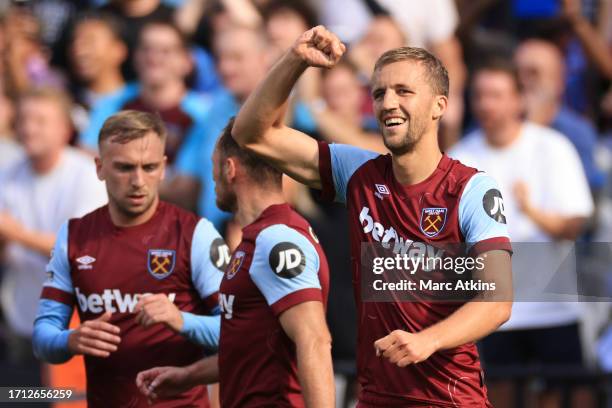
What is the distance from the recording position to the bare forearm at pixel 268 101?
17.5 ft

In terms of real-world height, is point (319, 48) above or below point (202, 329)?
above

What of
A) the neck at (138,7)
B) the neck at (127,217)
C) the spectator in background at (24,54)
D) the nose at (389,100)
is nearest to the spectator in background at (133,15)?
the neck at (138,7)

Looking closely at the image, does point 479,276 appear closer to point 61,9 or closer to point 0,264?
point 0,264

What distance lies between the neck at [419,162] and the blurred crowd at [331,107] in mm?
4107

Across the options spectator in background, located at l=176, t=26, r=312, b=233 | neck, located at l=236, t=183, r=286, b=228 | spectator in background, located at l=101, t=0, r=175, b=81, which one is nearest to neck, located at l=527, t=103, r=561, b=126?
spectator in background, located at l=176, t=26, r=312, b=233

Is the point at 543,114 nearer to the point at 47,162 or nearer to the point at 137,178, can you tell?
the point at 47,162

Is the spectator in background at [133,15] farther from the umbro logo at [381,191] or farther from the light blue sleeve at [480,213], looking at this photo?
the light blue sleeve at [480,213]

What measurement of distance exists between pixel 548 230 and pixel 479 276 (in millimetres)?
4567

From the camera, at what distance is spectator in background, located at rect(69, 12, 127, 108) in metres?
11.3

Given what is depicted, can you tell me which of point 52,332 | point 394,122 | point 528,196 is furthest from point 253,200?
point 528,196

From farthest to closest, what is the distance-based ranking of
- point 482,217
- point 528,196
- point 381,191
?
point 528,196
point 381,191
point 482,217

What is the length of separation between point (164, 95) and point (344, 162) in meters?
5.33

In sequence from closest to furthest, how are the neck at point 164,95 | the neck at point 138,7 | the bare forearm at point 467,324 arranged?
the bare forearm at point 467,324
the neck at point 164,95
the neck at point 138,7

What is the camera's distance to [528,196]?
9578mm
